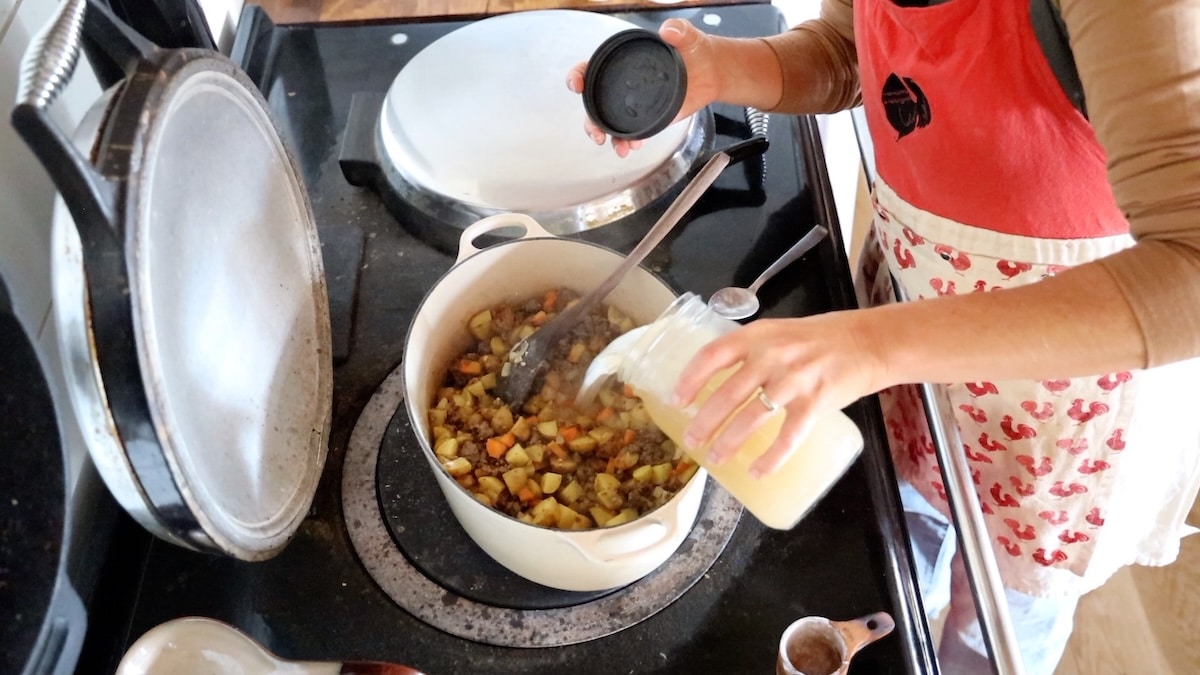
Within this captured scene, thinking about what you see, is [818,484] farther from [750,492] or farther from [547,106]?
[547,106]

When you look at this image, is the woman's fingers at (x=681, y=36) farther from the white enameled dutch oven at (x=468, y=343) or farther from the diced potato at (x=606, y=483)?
the diced potato at (x=606, y=483)

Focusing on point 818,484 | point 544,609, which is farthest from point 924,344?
point 544,609

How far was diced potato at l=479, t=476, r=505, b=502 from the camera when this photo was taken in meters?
0.70

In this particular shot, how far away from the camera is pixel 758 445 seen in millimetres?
559

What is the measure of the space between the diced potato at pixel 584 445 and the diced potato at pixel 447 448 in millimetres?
92

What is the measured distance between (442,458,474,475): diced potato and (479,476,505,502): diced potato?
0.05ft

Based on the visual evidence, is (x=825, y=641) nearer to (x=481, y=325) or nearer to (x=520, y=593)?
(x=520, y=593)

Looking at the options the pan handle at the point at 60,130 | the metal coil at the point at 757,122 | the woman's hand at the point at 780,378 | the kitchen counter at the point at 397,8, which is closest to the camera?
the pan handle at the point at 60,130

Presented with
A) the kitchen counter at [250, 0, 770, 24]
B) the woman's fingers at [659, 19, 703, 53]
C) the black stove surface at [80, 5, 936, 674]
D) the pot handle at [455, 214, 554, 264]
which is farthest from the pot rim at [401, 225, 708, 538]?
the kitchen counter at [250, 0, 770, 24]

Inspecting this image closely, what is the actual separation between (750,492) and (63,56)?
450 millimetres

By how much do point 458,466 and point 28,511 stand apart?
291 millimetres

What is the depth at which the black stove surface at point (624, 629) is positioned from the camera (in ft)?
2.21

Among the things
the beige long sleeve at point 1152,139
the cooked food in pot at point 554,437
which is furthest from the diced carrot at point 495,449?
the beige long sleeve at point 1152,139

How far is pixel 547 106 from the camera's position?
0.93m
